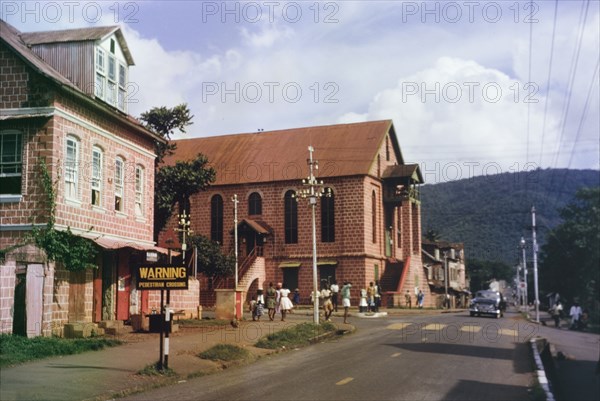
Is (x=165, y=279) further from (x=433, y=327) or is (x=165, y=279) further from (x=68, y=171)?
(x=433, y=327)

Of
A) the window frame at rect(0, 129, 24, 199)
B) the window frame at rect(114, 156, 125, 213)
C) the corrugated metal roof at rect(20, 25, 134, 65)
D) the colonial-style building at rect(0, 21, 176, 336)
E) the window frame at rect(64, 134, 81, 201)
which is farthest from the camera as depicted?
the window frame at rect(114, 156, 125, 213)

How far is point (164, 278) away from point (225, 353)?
332cm

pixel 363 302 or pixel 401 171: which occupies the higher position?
pixel 401 171

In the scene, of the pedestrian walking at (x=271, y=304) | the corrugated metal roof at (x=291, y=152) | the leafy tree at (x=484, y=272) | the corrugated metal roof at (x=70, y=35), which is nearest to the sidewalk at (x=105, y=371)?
the pedestrian walking at (x=271, y=304)

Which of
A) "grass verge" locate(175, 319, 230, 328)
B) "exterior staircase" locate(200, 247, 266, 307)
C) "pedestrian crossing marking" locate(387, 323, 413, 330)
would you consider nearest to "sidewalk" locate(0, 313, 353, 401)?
"grass verge" locate(175, 319, 230, 328)

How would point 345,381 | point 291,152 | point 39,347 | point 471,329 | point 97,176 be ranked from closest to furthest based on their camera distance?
point 345,381
point 39,347
point 97,176
point 471,329
point 291,152

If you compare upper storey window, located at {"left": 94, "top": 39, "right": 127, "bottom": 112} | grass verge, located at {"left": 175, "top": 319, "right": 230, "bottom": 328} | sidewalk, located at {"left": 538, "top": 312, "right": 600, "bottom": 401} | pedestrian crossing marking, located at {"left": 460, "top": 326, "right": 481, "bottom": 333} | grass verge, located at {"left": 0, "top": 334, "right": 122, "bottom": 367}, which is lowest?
sidewalk, located at {"left": 538, "top": 312, "right": 600, "bottom": 401}

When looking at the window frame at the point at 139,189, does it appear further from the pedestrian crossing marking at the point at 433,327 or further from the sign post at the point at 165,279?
the pedestrian crossing marking at the point at 433,327

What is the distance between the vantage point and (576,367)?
2167cm

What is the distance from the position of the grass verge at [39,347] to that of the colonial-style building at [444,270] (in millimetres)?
54365

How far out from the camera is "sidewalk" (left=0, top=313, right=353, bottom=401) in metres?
12.0

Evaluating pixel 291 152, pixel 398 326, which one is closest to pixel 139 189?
pixel 398 326

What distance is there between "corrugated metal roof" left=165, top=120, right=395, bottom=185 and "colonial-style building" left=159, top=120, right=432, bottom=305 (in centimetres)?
8

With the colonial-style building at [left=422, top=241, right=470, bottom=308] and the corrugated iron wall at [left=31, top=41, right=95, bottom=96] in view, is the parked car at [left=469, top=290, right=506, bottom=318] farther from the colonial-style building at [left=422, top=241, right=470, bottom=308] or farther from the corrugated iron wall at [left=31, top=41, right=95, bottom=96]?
the corrugated iron wall at [left=31, top=41, right=95, bottom=96]
